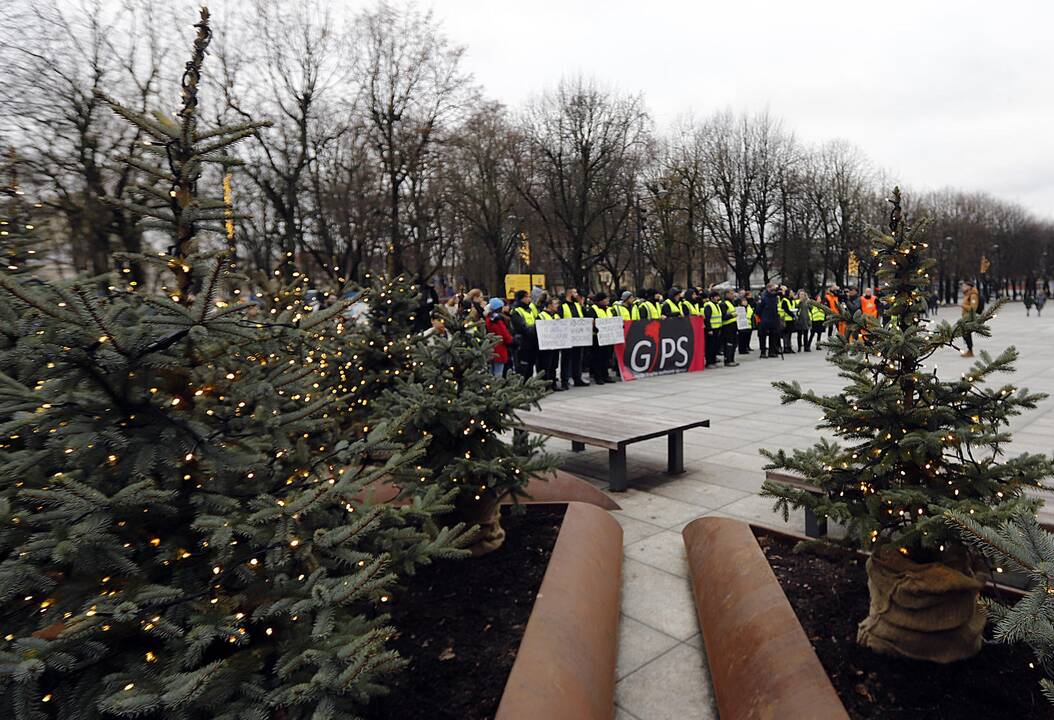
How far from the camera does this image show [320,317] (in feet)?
8.02

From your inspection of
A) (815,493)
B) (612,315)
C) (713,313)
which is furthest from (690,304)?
(815,493)

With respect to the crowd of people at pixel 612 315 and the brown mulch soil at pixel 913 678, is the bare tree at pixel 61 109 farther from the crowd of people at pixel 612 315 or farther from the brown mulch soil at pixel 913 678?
the brown mulch soil at pixel 913 678

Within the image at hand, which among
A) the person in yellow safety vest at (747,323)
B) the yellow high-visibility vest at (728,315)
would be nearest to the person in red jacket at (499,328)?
the yellow high-visibility vest at (728,315)

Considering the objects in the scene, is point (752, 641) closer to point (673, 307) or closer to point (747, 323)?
point (673, 307)

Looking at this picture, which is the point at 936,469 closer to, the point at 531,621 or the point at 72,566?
the point at 531,621

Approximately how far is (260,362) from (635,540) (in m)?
3.25

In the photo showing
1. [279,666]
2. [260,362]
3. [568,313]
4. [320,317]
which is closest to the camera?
[279,666]

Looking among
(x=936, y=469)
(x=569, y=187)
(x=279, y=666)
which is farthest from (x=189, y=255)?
(x=569, y=187)

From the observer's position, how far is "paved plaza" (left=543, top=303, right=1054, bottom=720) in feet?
10.3

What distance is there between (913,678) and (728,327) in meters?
14.5

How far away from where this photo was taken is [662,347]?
1473 cm

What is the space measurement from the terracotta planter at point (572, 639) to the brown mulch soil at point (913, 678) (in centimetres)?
101

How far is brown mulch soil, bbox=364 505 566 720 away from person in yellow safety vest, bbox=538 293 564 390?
8647 millimetres

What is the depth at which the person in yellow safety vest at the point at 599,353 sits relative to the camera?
13.6m
